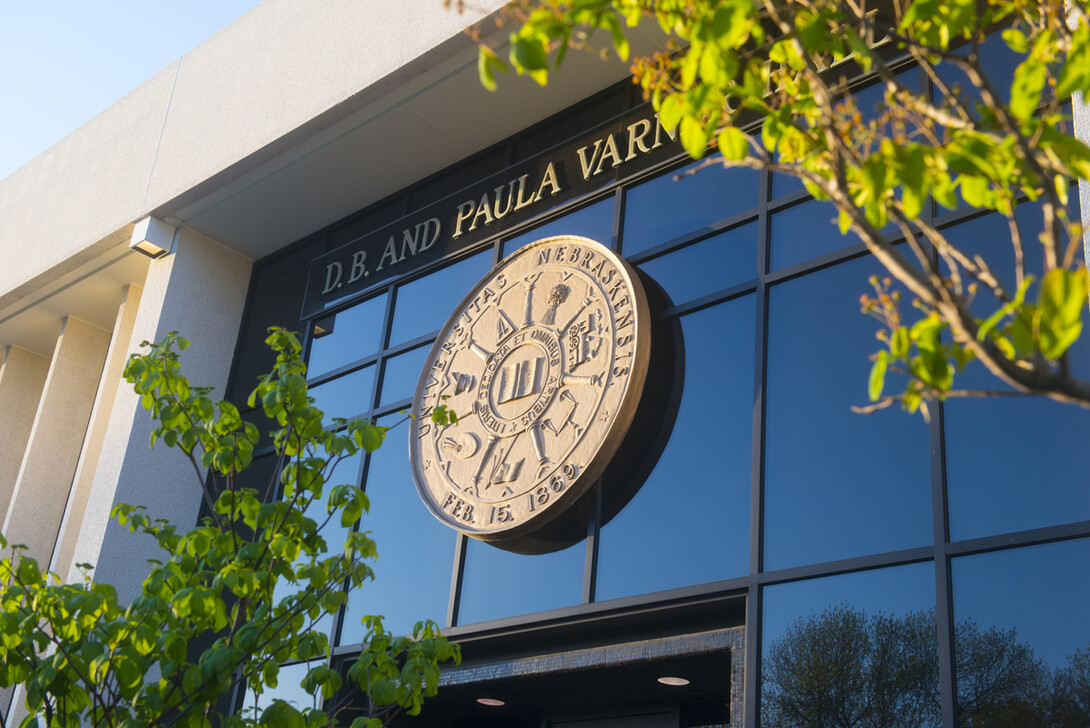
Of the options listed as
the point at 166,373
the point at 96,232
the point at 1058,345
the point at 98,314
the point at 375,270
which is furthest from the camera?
the point at 98,314

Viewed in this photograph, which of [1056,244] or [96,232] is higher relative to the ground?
[96,232]

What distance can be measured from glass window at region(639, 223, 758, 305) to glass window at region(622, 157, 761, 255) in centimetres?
15

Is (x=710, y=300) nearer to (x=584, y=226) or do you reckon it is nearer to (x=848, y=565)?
(x=584, y=226)

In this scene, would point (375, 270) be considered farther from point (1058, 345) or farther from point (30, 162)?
point (1058, 345)

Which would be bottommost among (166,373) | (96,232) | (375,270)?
(166,373)

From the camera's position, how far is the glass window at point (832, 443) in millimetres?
5801

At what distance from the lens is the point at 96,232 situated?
11516 millimetres

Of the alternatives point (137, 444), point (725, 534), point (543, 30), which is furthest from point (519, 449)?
point (543, 30)

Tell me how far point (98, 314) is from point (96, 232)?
66.0 inches

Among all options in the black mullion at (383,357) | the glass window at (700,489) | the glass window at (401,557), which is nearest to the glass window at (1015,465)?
the glass window at (700,489)

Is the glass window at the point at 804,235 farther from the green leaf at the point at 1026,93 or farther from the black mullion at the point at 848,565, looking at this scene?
the green leaf at the point at 1026,93

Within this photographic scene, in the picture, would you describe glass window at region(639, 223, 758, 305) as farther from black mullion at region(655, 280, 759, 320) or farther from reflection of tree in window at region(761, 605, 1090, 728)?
reflection of tree in window at region(761, 605, 1090, 728)

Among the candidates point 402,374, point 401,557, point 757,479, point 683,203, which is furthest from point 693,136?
point 402,374

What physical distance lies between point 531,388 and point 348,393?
99.5 inches
